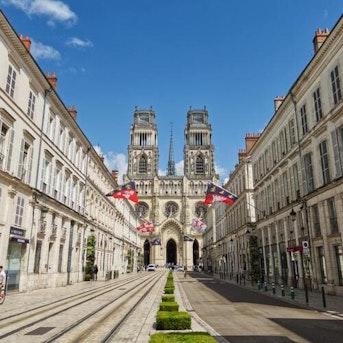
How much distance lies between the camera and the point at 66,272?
3166 centimetres

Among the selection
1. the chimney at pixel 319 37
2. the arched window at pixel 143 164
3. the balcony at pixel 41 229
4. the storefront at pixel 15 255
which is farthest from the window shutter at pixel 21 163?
the arched window at pixel 143 164

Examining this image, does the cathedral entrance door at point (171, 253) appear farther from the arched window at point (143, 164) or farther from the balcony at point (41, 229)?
the balcony at point (41, 229)

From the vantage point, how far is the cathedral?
10262 cm

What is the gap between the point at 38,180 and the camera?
82.0 feet

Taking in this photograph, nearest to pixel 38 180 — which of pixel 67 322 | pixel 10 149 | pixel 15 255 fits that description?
pixel 10 149

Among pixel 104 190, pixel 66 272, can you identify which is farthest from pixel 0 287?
pixel 104 190

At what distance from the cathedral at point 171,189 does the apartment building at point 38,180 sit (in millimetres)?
63459

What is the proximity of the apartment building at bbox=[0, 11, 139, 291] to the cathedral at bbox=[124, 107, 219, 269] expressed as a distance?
63.5 metres

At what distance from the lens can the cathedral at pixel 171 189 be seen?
337 ft

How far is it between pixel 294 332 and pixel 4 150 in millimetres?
17641

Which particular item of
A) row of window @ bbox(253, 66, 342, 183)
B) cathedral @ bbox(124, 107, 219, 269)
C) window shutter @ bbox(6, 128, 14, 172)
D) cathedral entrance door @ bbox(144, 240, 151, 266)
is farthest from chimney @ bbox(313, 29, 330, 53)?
cathedral entrance door @ bbox(144, 240, 151, 266)

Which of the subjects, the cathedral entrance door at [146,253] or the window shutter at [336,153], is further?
the cathedral entrance door at [146,253]

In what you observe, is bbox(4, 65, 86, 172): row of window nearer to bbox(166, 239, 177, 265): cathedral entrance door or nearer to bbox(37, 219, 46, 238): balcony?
bbox(37, 219, 46, 238): balcony

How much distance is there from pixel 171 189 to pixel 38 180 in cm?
8588
